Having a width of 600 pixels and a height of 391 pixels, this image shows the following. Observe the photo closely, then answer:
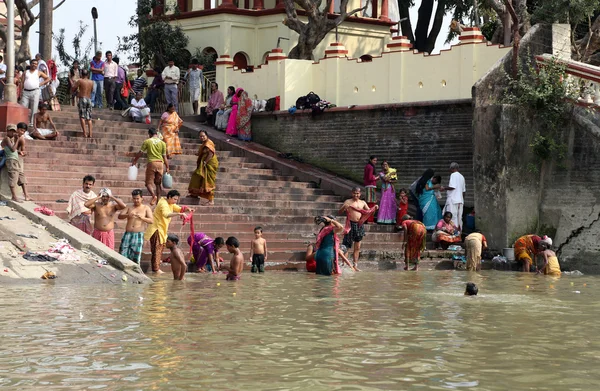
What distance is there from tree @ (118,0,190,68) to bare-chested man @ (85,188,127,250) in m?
15.9

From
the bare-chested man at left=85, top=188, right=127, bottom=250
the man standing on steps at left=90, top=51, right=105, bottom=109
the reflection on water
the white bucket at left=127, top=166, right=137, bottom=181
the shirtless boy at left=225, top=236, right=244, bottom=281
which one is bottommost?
the reflection on water

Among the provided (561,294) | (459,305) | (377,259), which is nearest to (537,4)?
(377,259)

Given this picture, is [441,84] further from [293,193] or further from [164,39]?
[164,39]

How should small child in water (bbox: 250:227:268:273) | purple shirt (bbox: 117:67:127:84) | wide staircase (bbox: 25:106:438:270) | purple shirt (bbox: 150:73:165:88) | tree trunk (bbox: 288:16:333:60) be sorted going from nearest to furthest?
small child in water (bbox: 250:227:268:273)
wide staircase (bbox: 25:106:438:270)
purple shirt (bbox: 117:67:127:84)
purple shirt (bbox: 150:73:165:88)
tree trunk (bbox: 288:16:333:60)

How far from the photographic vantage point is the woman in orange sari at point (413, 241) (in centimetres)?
1789

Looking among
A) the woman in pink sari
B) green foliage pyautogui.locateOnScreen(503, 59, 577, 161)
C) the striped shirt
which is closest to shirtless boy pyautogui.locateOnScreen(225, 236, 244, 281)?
green foliage pyautogui.locateOnScreen(503, 59, 577, 161)

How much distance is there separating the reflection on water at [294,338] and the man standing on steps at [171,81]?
12.8 metres

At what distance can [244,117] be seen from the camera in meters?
24.9

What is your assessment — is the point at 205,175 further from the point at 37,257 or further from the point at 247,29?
the point at 247,29

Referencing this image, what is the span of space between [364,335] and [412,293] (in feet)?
13.5

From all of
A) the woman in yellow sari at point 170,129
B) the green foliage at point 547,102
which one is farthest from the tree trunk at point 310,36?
the green foliage at point 547,102

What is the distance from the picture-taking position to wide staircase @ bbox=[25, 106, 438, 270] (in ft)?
58.1

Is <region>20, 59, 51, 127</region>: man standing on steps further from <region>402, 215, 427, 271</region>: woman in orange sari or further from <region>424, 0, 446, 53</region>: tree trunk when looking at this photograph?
<region>424, 0, 446, 53</region>: tree trunk

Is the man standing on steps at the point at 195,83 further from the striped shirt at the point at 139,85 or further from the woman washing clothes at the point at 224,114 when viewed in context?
the striped shirt at the point at 139,85
